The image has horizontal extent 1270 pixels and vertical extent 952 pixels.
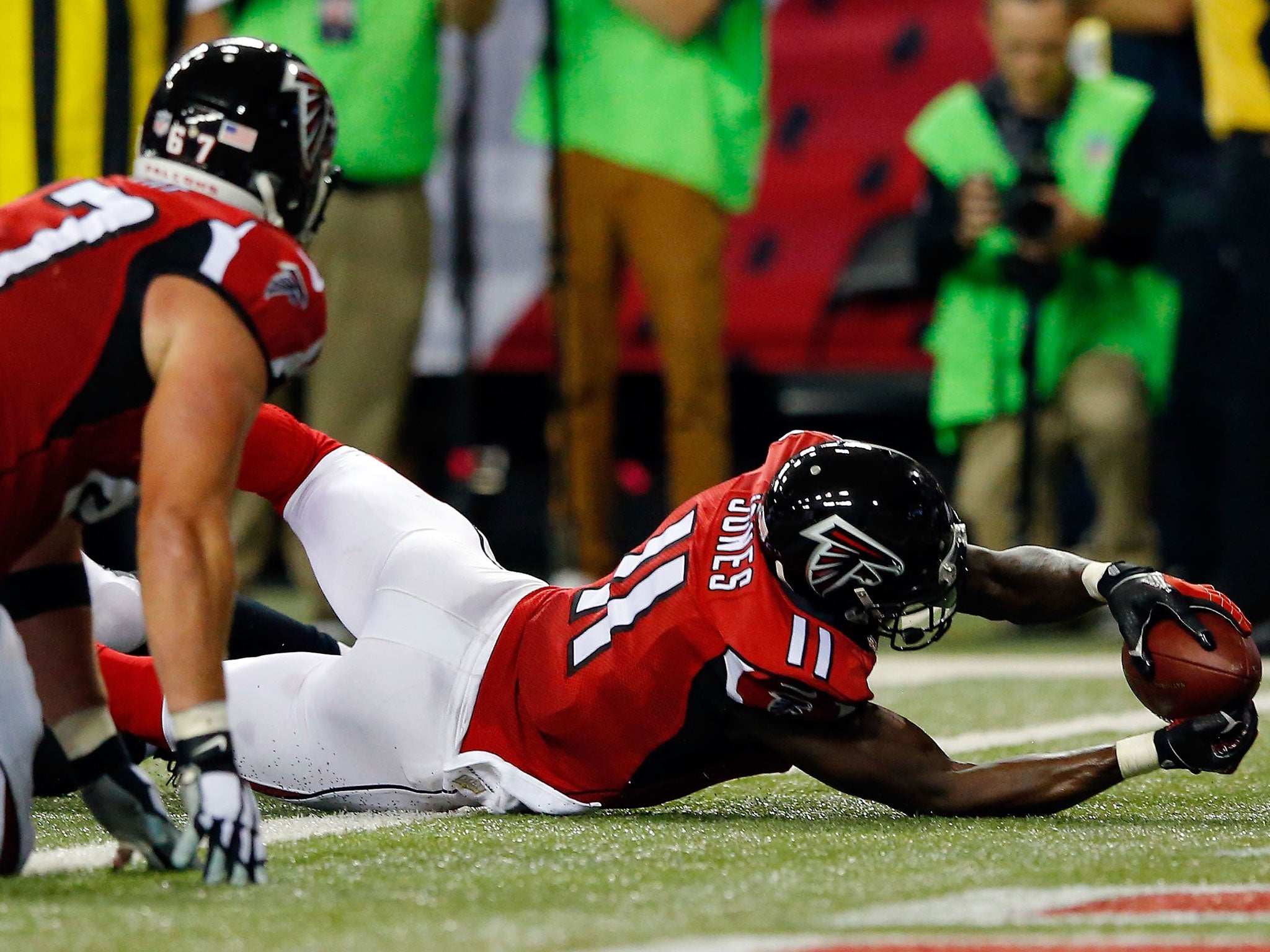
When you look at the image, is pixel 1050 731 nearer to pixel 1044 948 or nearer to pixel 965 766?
pixel 965 766

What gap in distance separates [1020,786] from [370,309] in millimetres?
2853

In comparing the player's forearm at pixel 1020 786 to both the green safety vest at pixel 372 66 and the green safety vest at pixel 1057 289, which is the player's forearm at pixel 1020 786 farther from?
the green safety vest at pixel 1057 289

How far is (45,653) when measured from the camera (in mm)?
2357

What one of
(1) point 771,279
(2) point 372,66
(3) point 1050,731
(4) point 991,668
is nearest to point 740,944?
(3) point 1050,731

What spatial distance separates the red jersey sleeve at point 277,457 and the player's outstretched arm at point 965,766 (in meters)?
0.76

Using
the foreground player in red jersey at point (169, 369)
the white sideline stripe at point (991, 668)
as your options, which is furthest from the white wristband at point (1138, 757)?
the white sideline stripe at point (991, 668)

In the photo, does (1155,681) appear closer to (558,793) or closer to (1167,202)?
(558,793)

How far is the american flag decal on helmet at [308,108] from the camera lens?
2.26 m

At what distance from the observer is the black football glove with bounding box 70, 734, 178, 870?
2.15 metres

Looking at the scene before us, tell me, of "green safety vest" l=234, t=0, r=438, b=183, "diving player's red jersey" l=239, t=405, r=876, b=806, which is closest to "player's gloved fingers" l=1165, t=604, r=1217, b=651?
"diving player's red jersey" l=239, t=405, r=876, b=806

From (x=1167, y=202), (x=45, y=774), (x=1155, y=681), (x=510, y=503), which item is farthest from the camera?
(x=510, y=503)

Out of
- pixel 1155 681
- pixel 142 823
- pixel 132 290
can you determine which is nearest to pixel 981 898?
pixel 1155 681

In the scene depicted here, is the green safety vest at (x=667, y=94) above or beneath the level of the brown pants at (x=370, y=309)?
above

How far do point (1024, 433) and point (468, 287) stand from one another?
1.42m
